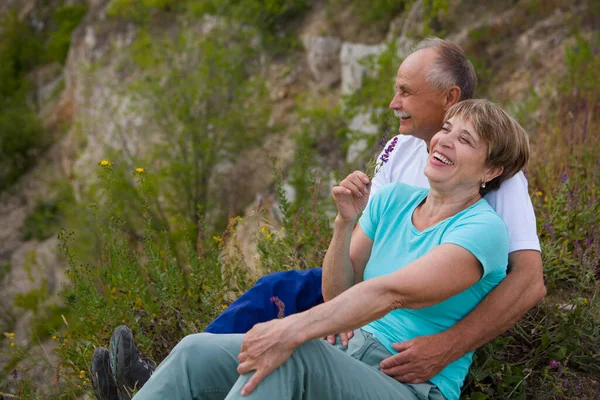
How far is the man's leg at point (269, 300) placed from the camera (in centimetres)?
258

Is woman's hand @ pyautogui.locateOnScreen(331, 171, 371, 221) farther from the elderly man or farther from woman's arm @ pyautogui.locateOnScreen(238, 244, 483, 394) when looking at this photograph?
woman's arm @ pyautogui.locateOnScreen(238, 244, 483, 394)

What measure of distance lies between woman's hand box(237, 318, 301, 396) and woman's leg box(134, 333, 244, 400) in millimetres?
208

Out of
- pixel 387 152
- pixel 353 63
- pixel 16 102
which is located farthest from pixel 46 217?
pixel 387 152

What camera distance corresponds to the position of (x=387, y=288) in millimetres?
2072

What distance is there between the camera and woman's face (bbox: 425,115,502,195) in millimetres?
2381

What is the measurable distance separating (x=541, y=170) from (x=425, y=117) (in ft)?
6.03

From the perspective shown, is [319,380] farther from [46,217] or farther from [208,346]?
[46,217]

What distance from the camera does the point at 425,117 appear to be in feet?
9.57

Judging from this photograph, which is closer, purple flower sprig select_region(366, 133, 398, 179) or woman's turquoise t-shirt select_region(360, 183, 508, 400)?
woman's turquoise t-shirt select_region(360, 183, 508, 400)

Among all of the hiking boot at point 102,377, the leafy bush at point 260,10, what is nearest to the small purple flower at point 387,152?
the hiking boot at point 102,377

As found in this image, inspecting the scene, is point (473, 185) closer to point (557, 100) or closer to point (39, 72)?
point (557, 100)

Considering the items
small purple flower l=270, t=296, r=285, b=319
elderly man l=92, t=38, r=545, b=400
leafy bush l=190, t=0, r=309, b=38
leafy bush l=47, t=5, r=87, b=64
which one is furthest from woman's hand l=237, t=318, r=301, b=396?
leafy bush l=47, t=5, r=87, b=64

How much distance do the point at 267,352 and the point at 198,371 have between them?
1.11 ft

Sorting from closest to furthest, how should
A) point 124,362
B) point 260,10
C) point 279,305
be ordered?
1. point 279,305
2. point 124,362
3. point 260,10
